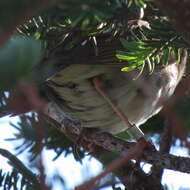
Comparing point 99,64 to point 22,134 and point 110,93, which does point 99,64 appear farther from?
point 22,134

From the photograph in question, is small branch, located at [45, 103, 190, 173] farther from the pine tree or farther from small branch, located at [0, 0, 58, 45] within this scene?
small branch, located at [0, 0, 58, 45]

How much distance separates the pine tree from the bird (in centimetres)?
2

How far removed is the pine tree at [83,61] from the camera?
1.43ft

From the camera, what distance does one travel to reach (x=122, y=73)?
2.17m

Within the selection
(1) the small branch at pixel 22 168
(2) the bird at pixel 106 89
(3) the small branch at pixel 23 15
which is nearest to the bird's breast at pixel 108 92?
(2) the bird at pixel 106 89

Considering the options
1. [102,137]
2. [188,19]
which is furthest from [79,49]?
[188,19]

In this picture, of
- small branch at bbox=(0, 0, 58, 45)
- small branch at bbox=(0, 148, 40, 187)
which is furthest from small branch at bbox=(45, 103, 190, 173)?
small branch at bbox=(0, 0, 58, 45)

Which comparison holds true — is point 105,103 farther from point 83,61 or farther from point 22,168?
point 22,168

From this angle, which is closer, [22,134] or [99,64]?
[22,134]

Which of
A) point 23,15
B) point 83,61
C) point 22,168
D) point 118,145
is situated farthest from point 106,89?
point 23,15

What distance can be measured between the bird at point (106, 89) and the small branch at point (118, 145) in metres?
0.12

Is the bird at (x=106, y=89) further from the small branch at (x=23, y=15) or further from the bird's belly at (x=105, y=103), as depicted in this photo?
the small branch at (x=23, y=15)

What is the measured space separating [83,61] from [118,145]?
0.53m

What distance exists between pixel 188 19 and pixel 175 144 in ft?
4.49
